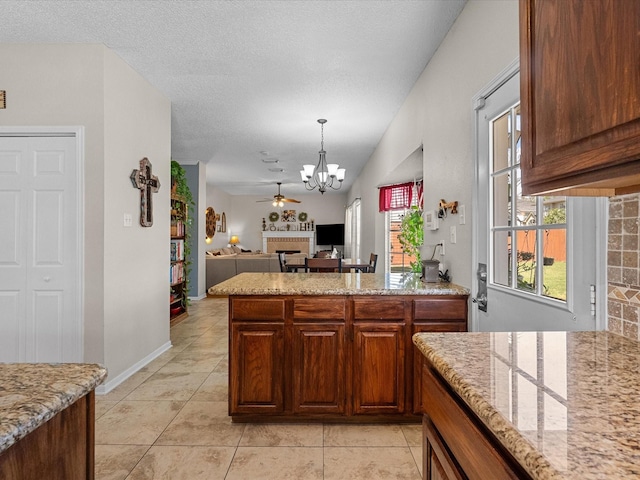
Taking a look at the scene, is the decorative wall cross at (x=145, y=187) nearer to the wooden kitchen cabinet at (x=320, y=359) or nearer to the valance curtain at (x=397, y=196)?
the wooden kitchen cabinet at (x=320, y=359)

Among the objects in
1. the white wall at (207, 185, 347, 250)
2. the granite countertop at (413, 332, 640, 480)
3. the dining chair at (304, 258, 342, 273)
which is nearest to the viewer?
the granite countertop at (413, 332, 640, 480)

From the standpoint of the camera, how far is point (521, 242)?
1.84 meters

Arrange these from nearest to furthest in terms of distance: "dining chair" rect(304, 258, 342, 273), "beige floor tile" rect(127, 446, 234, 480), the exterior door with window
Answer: the exterior door with window → "beige floor tile" rect(127, 446, 234, 480) → "dining chair" rect(304, 258, 342, 273)

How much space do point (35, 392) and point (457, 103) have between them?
2.66 m

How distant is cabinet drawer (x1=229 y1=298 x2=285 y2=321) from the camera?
7.65 ft

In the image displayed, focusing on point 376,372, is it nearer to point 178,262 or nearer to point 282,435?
point 282,435

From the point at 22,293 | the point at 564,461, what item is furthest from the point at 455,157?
the point at 22,293

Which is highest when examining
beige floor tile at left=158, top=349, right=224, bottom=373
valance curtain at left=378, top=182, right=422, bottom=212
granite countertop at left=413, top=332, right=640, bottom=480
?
valance curtain at left=378, top=182, right=422, bottom=212

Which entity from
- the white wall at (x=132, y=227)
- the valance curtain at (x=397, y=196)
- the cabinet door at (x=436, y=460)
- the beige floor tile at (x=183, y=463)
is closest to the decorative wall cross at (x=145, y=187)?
the white wall at (x=132, y=227)

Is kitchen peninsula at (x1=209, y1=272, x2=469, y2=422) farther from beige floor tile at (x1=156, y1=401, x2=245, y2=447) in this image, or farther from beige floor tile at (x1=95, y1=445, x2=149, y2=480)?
beige floor tile at (x1=95, y1=445, x2=149, y2=480)

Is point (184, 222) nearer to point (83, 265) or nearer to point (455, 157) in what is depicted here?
point (83, 265)

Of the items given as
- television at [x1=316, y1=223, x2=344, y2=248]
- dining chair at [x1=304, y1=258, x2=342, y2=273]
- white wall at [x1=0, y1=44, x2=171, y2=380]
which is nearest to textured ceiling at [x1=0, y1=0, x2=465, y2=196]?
white wall at [x1=0, y1=44, x2=171, y2=380]

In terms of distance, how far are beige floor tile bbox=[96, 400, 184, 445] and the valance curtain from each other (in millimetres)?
4331

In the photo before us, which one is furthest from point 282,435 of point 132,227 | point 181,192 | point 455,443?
point 181,192
